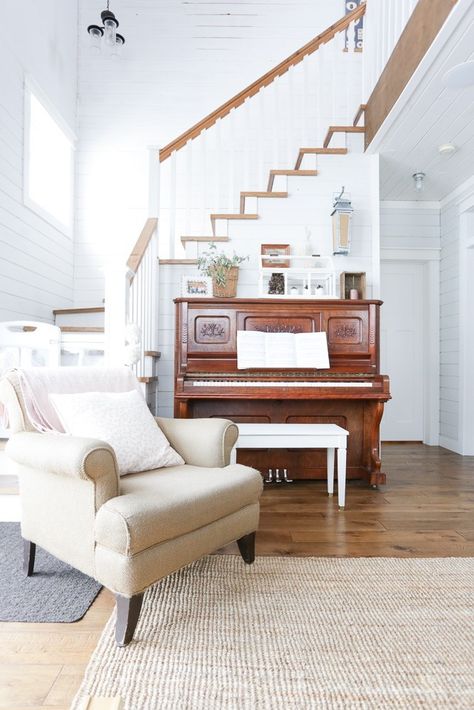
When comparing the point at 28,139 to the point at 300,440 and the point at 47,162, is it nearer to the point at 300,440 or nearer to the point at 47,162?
the point at 47,162

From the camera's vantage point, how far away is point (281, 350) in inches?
128

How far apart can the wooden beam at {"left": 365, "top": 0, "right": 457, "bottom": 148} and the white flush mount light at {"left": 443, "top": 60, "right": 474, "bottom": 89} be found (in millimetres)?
→ 405

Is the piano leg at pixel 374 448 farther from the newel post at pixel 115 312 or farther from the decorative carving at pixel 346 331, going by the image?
the newel post at pixel 115 312

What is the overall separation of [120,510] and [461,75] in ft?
7.58

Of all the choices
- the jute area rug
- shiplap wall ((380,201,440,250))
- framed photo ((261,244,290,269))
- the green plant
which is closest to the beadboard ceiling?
the green plant

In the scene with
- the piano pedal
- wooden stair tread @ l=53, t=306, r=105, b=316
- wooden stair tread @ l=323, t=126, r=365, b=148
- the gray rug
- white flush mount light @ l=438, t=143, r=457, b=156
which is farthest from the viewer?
wooden stair tread @ l=53, t=306, r=105, b=316

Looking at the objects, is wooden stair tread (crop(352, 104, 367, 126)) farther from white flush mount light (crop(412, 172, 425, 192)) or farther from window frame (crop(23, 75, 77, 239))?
window frame (crop(23, 75, 77, 239))

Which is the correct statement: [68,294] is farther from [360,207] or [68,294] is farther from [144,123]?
A: [360,207]

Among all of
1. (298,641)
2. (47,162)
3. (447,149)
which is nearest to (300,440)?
(298,641)

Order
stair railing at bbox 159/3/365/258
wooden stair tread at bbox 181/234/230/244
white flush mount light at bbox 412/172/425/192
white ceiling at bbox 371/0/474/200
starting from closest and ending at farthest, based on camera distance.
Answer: white ceiling at bbox 371/0/474/200, wooden stair tread at bbox 181/234/230/244, white flush mount light at bbox 412/172/425/192, stair railing at bbox 159/3/365/258

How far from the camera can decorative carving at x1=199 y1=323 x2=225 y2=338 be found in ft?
11.0

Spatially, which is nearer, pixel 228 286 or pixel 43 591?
pixel 43 591

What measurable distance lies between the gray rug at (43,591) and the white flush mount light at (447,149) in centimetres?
372

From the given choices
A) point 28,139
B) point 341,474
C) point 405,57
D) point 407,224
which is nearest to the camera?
point 341,474
